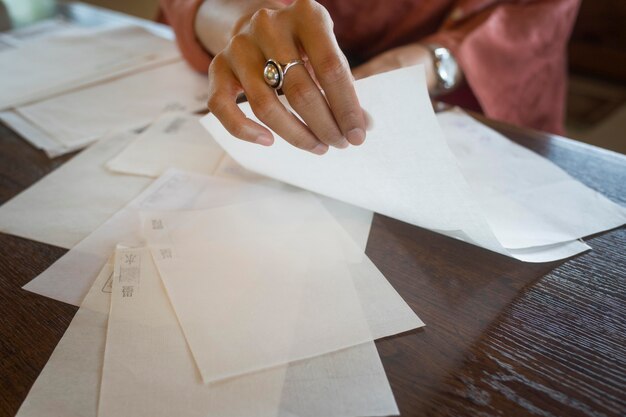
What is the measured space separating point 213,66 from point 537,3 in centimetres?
69

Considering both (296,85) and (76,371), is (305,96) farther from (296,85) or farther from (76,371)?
(76,371)

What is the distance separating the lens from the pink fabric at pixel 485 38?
75 cm

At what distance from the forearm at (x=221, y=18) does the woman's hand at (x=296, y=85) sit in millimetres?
151

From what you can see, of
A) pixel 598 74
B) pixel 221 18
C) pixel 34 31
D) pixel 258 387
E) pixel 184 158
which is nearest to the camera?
pixel 258 387

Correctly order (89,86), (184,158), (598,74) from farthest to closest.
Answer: (598,74), (89,86), (184,158)

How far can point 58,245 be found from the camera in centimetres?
41

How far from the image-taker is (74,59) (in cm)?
87

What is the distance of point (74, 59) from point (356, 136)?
28.7 inches

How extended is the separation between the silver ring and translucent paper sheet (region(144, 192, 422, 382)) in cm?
13

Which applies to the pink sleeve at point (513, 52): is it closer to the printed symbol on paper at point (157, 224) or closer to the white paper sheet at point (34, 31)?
the printed symbol on paper at point (157, 224)

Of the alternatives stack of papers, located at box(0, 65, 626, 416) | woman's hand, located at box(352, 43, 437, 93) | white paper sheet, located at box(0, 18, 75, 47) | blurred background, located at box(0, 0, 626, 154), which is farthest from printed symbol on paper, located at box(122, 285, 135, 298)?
blurred background, located at box(0, 0, 626, 154)

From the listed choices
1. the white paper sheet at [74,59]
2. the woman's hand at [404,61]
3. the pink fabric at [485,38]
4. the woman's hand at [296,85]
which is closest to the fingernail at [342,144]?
the woman's hand at [296,85]

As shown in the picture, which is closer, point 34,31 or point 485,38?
point 485,38

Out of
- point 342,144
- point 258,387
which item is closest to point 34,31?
point 342,144
